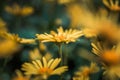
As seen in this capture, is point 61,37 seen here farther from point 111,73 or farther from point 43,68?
point 111,73

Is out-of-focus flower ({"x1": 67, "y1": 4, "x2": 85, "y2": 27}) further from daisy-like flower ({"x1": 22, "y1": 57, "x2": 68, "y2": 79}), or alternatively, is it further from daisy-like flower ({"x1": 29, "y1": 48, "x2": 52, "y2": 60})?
daisy-like flower ({"x1": 22, "y1": 57, "x2": 68, "y2": 79})

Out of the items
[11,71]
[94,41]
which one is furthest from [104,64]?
[11,71]

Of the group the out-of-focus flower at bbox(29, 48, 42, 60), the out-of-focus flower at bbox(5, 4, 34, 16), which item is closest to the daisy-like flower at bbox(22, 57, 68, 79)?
the out-of-focus flower at bbox(29, 48, 42, 60)

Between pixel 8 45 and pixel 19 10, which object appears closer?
pixel 8 45

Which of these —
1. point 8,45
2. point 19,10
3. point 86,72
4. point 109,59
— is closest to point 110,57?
point 109,59

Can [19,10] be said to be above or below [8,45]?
above

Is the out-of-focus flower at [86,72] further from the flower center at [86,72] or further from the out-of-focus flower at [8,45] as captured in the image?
the out-of-focus flower at [8,45]

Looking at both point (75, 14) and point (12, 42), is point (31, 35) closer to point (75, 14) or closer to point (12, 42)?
point (75, 14)

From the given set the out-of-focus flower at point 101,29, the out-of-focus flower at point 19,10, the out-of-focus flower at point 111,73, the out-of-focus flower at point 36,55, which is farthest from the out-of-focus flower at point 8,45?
the out-of-focus flower at point 19,10

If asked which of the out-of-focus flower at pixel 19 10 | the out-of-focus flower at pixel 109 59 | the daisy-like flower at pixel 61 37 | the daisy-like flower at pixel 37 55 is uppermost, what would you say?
the out-of-focus flower at pixel 19 10

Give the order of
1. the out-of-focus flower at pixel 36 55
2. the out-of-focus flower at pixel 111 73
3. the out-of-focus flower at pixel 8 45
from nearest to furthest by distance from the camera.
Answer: the out-of-focus flower at pixel 111 73, the out-of-focus flower at pixel 8 45, the out-of-focus flower at pixel 36 55

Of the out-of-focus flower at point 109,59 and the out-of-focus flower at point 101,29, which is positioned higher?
the out-of-focus flower at point 101,29

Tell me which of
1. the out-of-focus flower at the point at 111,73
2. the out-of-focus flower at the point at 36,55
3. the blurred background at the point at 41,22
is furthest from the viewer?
the blurred background at the point at 41,22
